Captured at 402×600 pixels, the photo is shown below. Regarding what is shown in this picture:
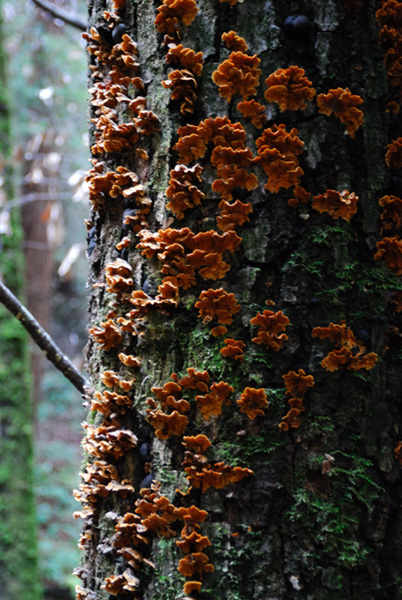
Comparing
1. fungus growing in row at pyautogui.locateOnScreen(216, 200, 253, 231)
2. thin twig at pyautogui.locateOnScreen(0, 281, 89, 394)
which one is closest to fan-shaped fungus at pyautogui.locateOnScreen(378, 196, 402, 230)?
fungus growing in row at pyautogui.locateOnScreen(216, 200, 253, 231)

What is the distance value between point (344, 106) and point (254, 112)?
17 centimetres

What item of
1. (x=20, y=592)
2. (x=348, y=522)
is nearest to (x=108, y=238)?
(x=348, y=522)

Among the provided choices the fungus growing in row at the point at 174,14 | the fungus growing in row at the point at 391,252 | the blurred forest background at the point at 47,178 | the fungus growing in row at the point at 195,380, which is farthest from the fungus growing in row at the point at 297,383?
the blurred forest background at the point at 47,178

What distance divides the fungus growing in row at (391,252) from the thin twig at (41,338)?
0.90 meters

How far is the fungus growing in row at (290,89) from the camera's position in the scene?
3.23 ft

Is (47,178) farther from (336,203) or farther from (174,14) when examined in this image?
(336,203)

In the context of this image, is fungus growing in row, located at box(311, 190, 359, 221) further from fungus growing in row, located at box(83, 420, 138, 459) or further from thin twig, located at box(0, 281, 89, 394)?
thin twig, located at box(0, 281, 89, 394)

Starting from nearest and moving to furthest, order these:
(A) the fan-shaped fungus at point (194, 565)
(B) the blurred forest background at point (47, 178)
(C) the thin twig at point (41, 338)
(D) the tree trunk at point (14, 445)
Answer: (A) the fan-shaped fungus at point (194, 565) → (C) the thin twig at point (41, 338) → (D) the tree trunk at point (14, 445) → (B) the blurred forest background at point (47, 178)

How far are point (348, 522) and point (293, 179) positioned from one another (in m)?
0.61

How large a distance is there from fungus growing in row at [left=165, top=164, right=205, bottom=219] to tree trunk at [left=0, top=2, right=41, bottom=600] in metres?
3.15

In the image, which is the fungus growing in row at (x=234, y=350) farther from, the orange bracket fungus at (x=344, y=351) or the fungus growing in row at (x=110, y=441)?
the fungus growing in row at (x=110, y=441)

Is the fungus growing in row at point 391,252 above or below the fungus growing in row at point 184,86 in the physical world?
below

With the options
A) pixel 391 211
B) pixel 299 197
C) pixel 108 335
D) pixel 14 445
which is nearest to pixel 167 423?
pixel 108 335

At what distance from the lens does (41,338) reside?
60.9 inches
